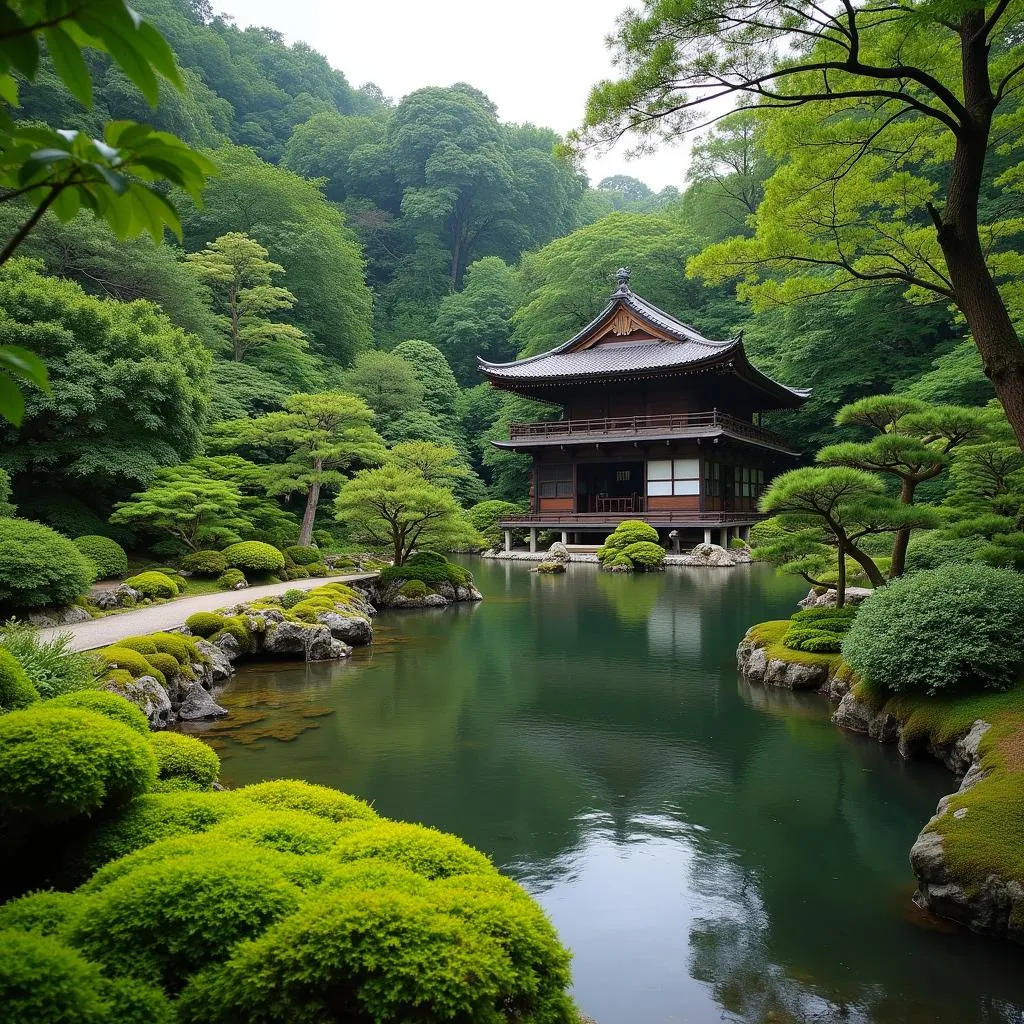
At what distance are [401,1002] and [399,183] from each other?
56531mm

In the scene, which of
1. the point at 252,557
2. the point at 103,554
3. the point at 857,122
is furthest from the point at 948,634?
the point at 103,554

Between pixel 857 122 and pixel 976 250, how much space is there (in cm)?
247

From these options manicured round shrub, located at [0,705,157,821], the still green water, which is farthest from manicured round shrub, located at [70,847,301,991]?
the still green water

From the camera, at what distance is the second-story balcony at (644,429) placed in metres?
25.0

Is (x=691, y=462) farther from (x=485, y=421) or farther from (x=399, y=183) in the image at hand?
(x=399, y=183)

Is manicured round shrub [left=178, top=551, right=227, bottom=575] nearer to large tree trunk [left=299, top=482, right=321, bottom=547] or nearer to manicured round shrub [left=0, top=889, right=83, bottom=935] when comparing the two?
large tree trunk [left=299, top=482, right=321, bottom=547]

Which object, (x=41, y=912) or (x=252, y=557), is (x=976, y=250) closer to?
(x=41, y=912)

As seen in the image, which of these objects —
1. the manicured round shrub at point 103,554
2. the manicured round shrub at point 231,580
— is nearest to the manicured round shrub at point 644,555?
the manicured round shrub at point 231,580

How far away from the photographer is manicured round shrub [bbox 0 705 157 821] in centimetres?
262

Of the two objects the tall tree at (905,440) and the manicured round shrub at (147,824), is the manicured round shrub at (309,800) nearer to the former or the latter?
the manicured round shrub at (147,824)

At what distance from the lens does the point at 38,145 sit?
4.07 ft

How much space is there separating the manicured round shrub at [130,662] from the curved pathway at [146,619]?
0.40m

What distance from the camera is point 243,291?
87.9 ft

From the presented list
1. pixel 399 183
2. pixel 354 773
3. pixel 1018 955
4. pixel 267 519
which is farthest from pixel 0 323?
pixel 399 183
